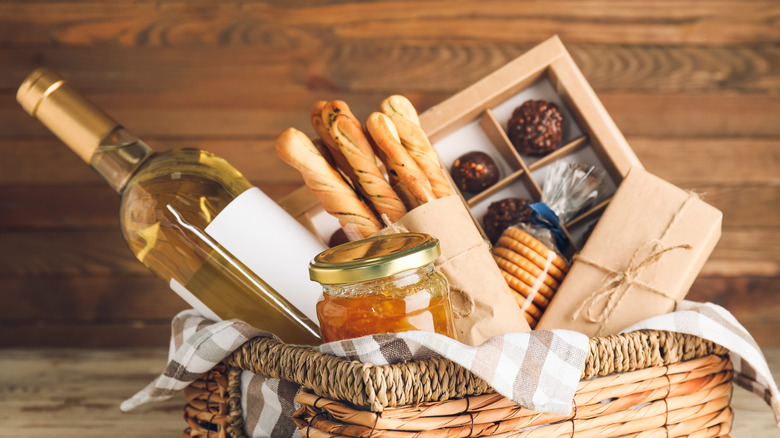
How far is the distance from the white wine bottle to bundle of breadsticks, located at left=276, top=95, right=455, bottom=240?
65mm

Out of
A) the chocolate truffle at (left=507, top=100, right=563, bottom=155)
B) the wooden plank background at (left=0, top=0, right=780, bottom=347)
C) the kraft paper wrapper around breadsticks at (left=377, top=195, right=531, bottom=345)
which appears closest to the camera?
the kraft paper wrapper around breadsticks at (left=377, top=195, right=531, bottom=345)

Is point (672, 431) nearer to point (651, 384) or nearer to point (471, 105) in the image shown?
point (651, 384)

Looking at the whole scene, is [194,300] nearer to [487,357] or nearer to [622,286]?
[487,357]

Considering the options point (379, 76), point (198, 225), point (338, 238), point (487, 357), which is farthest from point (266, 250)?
point (379, 76)

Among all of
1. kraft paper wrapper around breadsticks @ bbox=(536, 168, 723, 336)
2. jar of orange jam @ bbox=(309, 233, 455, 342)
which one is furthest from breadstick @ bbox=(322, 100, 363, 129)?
kraft paper wrapper around breadsticks @ bbox=(536, 168, 723, 336)

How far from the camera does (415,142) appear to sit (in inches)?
28.9

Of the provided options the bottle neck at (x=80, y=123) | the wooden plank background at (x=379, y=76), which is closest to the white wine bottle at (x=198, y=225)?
the bottle neck at (x=80, y=123)

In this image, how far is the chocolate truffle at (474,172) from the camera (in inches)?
37.3

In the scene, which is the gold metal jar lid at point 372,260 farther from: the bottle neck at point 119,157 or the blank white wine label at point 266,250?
the bottle neck at point 119,157

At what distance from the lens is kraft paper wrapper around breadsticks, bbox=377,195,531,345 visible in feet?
2.21

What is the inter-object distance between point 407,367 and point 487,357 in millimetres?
69

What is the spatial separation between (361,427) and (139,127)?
108cm

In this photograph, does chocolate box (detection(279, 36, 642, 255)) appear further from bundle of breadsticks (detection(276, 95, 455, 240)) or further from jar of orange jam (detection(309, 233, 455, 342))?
jar of orange jam (detection(309, 233, 455, 342))

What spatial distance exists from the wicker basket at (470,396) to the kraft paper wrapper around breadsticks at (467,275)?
14 cm
